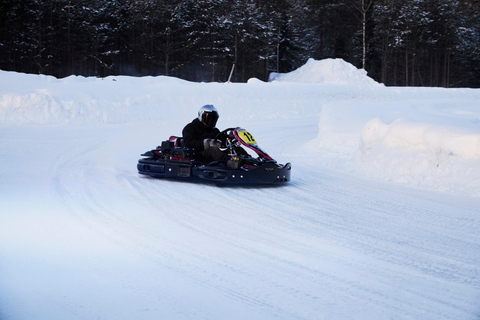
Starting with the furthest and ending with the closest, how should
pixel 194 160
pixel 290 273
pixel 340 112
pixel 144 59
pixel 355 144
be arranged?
pixel 144 59
pixel 340 112
pixel 355 144
pixel 194 160
pixel 290 273

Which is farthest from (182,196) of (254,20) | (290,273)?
(254,20)

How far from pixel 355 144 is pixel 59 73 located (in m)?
34.8

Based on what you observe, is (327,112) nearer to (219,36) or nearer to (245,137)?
(245,137)

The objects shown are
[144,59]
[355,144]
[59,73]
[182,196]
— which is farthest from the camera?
[144,59]


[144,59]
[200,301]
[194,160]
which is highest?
[144,59]

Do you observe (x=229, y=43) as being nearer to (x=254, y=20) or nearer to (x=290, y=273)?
(x=254, y=20)

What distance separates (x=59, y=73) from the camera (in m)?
41.7

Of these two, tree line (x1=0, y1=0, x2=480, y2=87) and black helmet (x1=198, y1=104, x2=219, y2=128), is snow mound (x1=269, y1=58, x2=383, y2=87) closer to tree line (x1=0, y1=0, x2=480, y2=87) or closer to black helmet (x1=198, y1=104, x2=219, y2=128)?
tree line (x1=0, y1=0, x2=480, y2=87)

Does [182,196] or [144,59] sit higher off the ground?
[144,59]

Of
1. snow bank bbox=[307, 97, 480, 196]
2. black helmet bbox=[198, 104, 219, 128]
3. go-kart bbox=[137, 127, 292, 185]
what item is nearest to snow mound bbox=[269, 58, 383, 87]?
snow bank bbox=[307, 97, 480, 196]

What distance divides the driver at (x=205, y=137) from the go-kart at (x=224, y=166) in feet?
0.40

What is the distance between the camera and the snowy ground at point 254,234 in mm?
3549

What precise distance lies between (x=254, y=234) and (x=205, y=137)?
375 centimetres

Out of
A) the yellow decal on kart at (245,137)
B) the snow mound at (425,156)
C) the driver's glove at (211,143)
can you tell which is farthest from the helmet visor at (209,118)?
the snow mound at (425,156)
